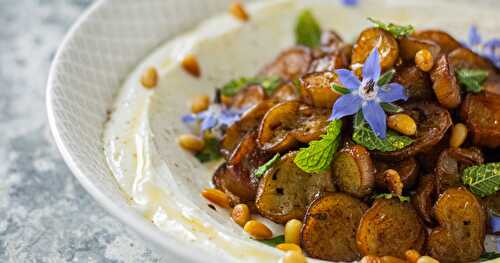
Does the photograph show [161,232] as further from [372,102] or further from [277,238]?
[372,102]

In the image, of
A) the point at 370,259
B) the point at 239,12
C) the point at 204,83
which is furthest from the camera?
the point at 239,12

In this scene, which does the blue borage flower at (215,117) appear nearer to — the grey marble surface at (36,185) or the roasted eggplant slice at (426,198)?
the grey marble surface at (36,185)

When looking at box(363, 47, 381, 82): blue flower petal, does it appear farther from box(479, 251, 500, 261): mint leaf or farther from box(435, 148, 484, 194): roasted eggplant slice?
box(479, 251, 500, 261): mint leaf

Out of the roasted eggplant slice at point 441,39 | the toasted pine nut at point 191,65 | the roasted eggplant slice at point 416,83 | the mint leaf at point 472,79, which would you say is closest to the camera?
the roasted eggplant slice at point 416,83

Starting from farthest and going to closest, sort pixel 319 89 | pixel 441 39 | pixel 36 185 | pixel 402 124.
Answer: pixel 36 185 → pixel 441 39 → pixel 319 89 → pixel 402 124

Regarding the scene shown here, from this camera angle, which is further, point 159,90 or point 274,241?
point 159,90

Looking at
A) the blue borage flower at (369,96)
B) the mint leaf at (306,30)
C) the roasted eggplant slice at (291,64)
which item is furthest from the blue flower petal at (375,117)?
the mint leaf at (306,30)

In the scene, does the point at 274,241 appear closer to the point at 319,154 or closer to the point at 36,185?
the point at 319,154

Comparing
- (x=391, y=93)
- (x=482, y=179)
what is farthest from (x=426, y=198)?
(x=391, y=93)
